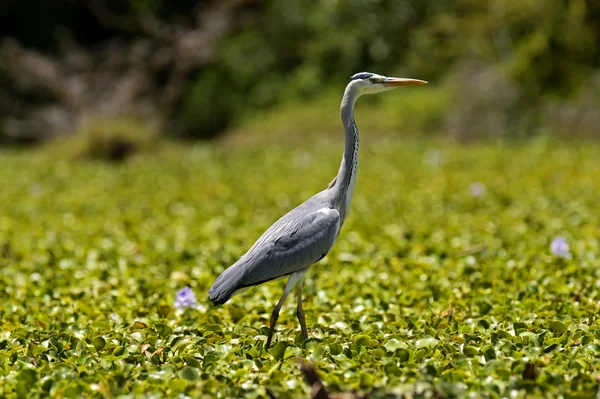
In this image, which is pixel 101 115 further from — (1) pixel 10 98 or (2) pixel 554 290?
(2) pixel 554 290

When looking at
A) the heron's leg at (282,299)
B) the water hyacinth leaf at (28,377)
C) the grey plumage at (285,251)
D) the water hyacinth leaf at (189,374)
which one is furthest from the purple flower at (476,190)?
the water hyacinth leaf at (28,377)

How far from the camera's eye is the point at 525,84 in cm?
1335

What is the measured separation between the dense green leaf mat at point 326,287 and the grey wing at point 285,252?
0.27 metres

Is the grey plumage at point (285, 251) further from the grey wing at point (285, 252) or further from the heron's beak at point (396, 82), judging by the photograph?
the heron's beak at point (396, 82)

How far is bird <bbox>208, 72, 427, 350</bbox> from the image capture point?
3.60 m

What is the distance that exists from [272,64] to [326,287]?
13.9m

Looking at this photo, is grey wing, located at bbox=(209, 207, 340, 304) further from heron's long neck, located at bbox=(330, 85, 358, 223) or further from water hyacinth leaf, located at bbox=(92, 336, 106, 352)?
water hyacinth leaf, located at bbox=(92, 336, 106, 352)

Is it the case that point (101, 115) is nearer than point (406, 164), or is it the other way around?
point (406, 164)

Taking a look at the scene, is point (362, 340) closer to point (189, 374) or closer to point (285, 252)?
point (285, 252)

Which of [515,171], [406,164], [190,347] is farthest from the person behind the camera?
[406,164]

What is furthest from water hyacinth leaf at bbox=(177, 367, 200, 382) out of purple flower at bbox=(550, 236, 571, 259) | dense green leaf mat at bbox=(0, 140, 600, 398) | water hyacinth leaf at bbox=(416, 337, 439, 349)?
purple flower at bbox=(550, 236, 571, 259)

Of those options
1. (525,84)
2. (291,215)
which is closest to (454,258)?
(291,215)

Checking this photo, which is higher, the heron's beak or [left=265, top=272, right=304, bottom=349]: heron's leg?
the heron's beak

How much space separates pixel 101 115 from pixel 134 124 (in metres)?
1.98
